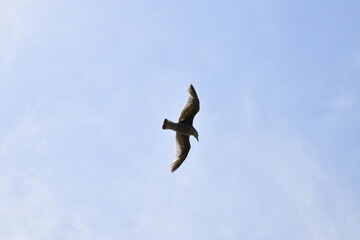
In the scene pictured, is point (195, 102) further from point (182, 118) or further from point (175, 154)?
point (175, 154)

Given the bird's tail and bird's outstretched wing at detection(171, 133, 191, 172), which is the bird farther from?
bird's outstretched wing at detection(171, 133, 191, 172)

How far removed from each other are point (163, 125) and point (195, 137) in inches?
96.7

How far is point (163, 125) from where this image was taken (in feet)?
82.7

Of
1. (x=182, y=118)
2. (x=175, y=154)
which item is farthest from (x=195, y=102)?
(x=175, y=154)

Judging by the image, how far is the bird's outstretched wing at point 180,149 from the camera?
2753 cm

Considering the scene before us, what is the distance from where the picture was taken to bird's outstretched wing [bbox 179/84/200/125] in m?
25.8

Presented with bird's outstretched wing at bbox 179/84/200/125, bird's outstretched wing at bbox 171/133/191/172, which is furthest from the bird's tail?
bird's outstretched wing at bbox 171/133/191/172

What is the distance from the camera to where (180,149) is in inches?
1091

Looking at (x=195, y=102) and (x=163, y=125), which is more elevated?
(x=195, y=102)

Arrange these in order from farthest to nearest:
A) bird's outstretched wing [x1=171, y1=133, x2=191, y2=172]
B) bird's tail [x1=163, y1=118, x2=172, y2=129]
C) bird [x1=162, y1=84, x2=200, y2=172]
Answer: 1. bird's outstretched wing [x1=171, y1=133, x2=191, y2=172]
2. bird [x1=162, y1=84, x2=200, y2=172]
3. bird's tail [x1=163, y1=118, x2=172, y2=129]

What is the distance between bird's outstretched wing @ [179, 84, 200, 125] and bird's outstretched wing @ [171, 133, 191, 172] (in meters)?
1.67

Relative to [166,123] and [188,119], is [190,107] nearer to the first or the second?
[188,119]

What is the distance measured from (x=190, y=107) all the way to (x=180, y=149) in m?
3.20

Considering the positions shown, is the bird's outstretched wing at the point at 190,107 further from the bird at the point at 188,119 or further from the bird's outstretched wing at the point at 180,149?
the bird's outstretched wing at the point at 180,149
